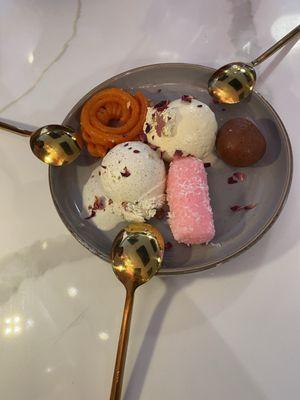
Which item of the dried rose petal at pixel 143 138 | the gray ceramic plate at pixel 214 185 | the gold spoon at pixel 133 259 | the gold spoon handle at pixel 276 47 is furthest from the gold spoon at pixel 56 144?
the gold spoon handle at pixel 276 47

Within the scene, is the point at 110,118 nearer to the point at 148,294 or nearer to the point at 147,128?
the point at 147,128

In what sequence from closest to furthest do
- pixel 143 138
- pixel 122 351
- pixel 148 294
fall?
1. pixel 122 351
2. pixel 148 294
3. pixel 143 138

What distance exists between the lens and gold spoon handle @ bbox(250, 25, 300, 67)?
1067 mm

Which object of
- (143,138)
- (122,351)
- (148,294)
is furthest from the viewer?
(143,138)

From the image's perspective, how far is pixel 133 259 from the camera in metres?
0.81

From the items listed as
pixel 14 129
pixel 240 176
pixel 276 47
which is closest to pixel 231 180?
pixel 240 176

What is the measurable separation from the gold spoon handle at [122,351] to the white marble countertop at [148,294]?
7 cm

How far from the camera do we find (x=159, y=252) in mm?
821

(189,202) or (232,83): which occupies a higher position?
(232,83)

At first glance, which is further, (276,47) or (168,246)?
(276,47)

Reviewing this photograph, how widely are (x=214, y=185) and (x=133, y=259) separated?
0.87 ft

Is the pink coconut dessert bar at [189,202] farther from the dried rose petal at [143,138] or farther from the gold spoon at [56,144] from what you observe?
the gold spoon at [56,144]

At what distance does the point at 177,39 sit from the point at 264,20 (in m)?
0.25

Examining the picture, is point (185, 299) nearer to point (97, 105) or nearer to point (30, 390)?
point (30, 390)
